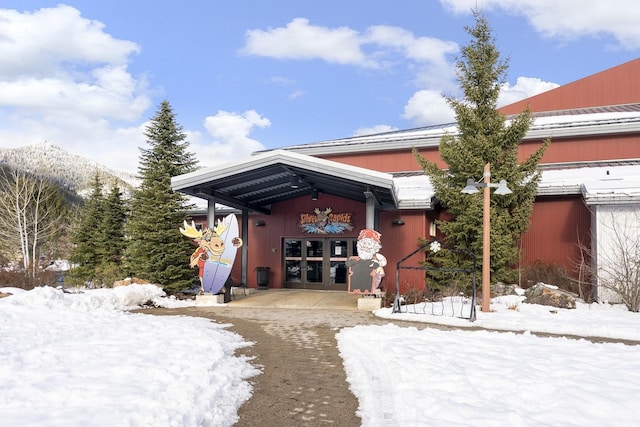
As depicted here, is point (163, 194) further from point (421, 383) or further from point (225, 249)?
point (421, 383)

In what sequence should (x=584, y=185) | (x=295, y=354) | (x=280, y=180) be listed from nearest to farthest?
(x=295, y=354), (x=584, y=185), (x=280, y=180)

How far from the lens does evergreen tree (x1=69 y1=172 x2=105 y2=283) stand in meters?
25.8

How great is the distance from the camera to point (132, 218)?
69.3ft

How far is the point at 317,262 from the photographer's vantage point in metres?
18.4

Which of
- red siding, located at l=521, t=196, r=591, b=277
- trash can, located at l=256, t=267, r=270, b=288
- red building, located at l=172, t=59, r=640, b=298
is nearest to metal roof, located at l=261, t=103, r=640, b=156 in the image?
red building, located at l=172, t=59, r=640, b=298

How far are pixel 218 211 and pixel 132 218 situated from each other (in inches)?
171

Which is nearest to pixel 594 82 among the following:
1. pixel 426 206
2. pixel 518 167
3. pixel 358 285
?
pixel 518 167

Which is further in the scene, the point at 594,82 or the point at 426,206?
the point at 594,82

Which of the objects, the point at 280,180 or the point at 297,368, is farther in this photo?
the point at 280,180

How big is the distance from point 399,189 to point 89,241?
1868 cm

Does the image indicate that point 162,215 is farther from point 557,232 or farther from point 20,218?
point 20,218

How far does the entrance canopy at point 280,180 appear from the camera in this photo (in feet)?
43.3

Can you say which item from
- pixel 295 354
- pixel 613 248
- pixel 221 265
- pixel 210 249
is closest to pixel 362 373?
pixel 295 354

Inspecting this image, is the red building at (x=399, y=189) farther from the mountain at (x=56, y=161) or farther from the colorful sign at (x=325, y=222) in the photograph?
the mountain at (x=56, y=161)
